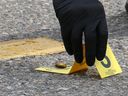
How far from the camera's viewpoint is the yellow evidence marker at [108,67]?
4680 mm

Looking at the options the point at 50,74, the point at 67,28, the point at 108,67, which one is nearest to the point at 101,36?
the point at 67,28

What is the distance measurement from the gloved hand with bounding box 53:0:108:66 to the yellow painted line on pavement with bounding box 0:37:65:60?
1.42 metres

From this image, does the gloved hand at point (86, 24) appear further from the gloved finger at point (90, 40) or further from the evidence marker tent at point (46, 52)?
the evidence marker tent at point (46, 52)

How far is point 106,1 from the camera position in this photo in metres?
9.59

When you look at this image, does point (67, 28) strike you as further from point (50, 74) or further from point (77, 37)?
point (50, 74)

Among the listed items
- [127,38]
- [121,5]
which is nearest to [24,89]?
[127,38]

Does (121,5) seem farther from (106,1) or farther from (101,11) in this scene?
(101,11)

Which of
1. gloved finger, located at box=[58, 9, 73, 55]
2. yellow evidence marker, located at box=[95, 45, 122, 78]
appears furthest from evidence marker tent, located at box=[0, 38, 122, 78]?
gloved finger, located at box=[58, 9, 73, 55]

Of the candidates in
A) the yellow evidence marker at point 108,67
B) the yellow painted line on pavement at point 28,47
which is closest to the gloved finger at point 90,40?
the yellow evidence marker at point 108,67

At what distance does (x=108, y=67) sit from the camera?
15.6 ft

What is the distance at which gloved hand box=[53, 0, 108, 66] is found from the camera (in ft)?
13.6

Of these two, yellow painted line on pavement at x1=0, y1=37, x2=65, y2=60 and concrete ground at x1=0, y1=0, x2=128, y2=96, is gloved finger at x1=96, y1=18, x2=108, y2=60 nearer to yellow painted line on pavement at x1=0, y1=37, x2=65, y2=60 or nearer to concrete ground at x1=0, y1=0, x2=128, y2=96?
concrete ground at x1=0, y1=0, x2=128, y2=96

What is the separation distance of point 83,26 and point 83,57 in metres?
0.30

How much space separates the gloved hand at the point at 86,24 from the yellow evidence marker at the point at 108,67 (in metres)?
0.47
